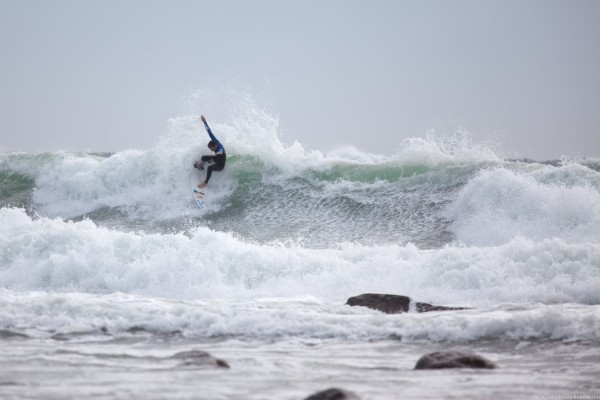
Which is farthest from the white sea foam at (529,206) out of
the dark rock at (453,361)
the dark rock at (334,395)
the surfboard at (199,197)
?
the dark rock at (334,395)

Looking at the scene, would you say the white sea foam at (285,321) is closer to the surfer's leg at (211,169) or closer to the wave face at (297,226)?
the wave face at (297,226)

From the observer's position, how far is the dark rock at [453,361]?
4949 millimetres

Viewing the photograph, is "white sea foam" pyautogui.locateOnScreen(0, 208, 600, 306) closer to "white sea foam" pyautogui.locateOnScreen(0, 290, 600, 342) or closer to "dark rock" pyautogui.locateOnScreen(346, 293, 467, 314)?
"dark rock" pyautogui.locateOnScreen(346, 293, 467, 314)

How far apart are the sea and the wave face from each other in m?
0.04

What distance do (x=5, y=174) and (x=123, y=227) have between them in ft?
24.3

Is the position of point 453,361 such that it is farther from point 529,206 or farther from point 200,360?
point 529,206

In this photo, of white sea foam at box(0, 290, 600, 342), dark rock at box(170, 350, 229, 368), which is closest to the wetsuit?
white sea foam at box(0, 290, 600, 342)

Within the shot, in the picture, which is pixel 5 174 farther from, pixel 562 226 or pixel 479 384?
pixel 479 384

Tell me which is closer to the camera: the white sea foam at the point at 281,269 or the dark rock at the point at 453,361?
the dark rock at the point at 453,361

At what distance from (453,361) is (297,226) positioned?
1084 cm

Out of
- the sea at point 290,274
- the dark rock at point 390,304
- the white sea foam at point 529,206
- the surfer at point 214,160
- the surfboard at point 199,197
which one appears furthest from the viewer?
the surfer at point 214,160

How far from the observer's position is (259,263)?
1030 cm

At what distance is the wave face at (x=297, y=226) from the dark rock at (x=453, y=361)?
149cm

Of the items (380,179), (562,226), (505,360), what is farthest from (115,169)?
(505,360)
